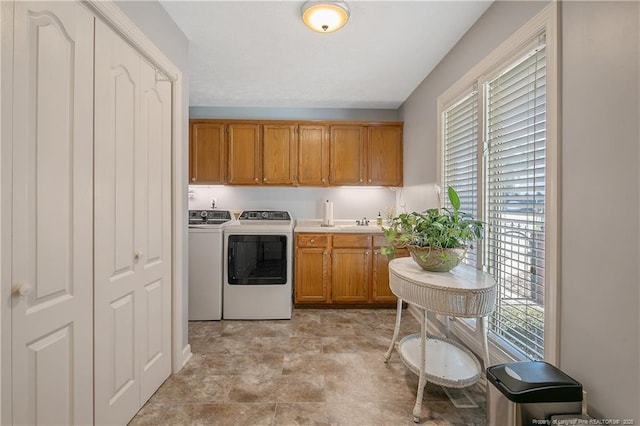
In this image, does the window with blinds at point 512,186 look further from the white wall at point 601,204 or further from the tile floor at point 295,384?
the tile floor at point 295,384

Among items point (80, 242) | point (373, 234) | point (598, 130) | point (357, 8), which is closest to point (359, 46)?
point (357, 8)

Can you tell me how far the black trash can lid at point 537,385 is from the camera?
1121 millimetres

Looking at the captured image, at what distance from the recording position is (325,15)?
69.9 inches

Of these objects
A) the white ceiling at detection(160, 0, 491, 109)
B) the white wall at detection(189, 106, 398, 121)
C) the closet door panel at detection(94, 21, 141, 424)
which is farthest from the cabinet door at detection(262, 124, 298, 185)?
the closet door panel at detection(94, 21, 141, 424)

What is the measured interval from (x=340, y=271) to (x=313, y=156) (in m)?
1.54

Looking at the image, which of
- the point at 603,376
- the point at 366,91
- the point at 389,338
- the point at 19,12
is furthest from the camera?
the point at 366,91

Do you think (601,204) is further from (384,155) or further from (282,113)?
(282,113)

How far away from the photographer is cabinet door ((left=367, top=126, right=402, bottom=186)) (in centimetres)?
371

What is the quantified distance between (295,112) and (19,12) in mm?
3005

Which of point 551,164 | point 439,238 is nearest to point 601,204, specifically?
point 551,164

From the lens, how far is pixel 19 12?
97cm

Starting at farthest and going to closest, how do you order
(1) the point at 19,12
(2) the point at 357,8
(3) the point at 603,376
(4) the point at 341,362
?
(4) the point at 341,362 → (2) the point at 357,8 → (3) the point at 603,376 → (1) the point at 19,12

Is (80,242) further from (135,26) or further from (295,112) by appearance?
(295,112)

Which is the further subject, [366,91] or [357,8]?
[366,91]
